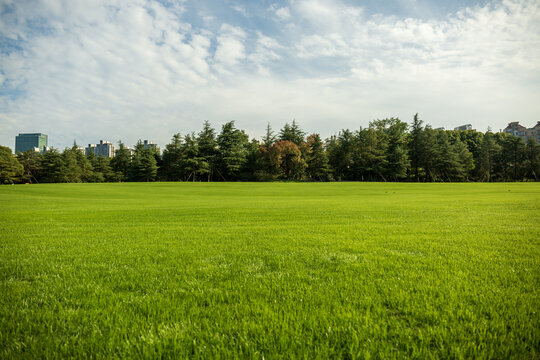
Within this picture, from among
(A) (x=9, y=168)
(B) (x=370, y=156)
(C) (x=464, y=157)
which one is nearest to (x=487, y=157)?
(C) (x=464, y=157)

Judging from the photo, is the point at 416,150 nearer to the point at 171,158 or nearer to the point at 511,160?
the point at 511,160

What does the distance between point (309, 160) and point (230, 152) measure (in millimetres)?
21562

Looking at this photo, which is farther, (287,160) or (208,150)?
(208,150)

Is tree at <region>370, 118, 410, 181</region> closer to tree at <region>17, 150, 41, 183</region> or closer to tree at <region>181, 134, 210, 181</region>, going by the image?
tree at <region>181, 134, 210, 181</region>

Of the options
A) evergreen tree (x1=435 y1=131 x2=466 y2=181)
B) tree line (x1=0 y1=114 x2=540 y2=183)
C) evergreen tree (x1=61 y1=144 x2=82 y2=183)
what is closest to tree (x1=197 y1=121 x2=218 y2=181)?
tree line (x1=0 y1=114 x2=540 y2=183)

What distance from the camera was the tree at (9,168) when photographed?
58594 millimetres

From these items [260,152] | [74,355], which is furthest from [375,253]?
[260,152]

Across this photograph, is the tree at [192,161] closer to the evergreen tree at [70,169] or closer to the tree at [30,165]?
the evergreen tree at [70,169]

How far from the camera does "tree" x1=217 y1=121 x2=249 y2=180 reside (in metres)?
66.8

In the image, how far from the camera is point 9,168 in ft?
196

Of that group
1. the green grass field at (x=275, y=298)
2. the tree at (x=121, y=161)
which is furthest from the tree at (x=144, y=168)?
the green grass field at (x=275, y=298)

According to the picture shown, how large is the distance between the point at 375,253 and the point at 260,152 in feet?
194

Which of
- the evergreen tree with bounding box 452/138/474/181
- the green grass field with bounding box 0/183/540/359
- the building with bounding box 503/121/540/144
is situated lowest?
the green grass field with bounding box 0/183/540/359

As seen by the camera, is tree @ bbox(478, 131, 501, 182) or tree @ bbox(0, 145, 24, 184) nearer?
tree @ bbox(0, 145, 24, 184)
